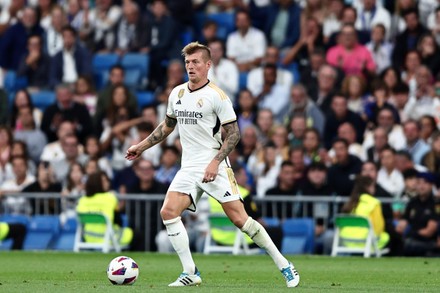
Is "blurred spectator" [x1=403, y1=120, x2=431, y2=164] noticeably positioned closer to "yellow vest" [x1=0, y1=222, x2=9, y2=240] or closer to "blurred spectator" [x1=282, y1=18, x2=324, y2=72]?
"blurred spectator" [x1=282, y1=18, x2=324, y2=72]

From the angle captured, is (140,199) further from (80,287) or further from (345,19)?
(80,287)

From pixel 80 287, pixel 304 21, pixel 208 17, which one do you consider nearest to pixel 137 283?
pixel 80 287

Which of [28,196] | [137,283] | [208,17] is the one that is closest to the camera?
[137,283]

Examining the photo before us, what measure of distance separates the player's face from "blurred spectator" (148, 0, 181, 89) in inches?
536

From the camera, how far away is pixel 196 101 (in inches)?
518

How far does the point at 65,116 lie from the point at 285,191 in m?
5.69

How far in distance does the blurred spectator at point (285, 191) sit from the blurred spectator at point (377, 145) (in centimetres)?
147

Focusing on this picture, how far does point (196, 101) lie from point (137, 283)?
6.95 ft

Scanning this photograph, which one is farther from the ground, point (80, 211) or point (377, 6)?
point (377, 6)

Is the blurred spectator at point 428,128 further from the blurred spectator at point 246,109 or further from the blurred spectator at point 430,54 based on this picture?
the blurred spectator at point 246,109

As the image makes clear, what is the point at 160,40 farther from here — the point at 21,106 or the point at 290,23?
the point at 21,106

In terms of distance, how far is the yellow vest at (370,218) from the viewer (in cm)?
2027

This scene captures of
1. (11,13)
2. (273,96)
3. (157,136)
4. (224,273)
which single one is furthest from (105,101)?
(157,136)

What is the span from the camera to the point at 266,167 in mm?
22828
